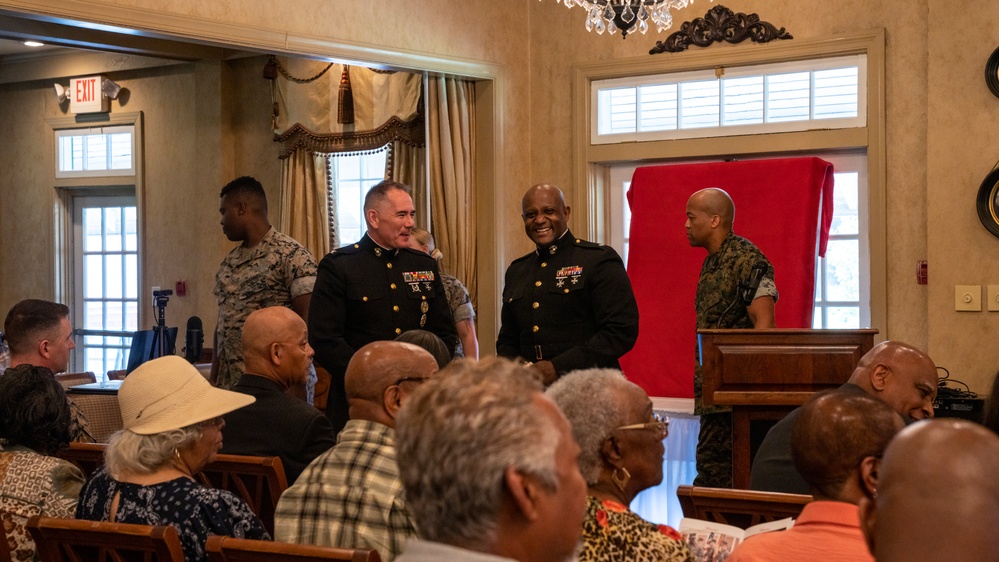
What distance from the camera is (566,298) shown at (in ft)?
14.4

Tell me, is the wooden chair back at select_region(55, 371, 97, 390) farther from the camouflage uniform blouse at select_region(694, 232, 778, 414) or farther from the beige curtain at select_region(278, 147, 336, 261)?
the camouflage uniform blouse at select_region(694, 232, 778, 414)

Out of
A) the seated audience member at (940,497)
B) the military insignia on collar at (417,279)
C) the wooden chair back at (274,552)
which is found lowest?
the wooden chair back at (274,552)

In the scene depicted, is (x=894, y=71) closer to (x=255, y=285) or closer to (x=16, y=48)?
(x=255, y=285)

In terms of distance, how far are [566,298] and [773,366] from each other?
2.87 ft

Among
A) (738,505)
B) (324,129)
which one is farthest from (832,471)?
(324,129)

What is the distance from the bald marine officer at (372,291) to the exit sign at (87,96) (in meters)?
5.27

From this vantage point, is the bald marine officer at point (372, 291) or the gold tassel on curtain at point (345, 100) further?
the gold tassel on curtain at point (345, 100)

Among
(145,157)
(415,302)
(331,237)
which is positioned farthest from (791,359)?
(145,157)

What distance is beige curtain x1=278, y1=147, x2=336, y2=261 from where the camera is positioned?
7.65 metres

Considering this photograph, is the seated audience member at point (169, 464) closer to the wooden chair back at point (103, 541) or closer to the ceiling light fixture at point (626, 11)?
the wooden chair back at point (103, 541)

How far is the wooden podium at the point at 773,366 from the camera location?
4.00m

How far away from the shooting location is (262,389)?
3.27m

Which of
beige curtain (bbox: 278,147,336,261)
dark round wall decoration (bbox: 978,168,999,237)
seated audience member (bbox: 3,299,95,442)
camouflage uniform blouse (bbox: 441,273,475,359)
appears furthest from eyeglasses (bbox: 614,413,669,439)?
beige curtain (bbox: 278,147,336,261)

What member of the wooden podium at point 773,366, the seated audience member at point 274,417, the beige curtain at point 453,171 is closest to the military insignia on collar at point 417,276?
the seated audience member at point 274,417
